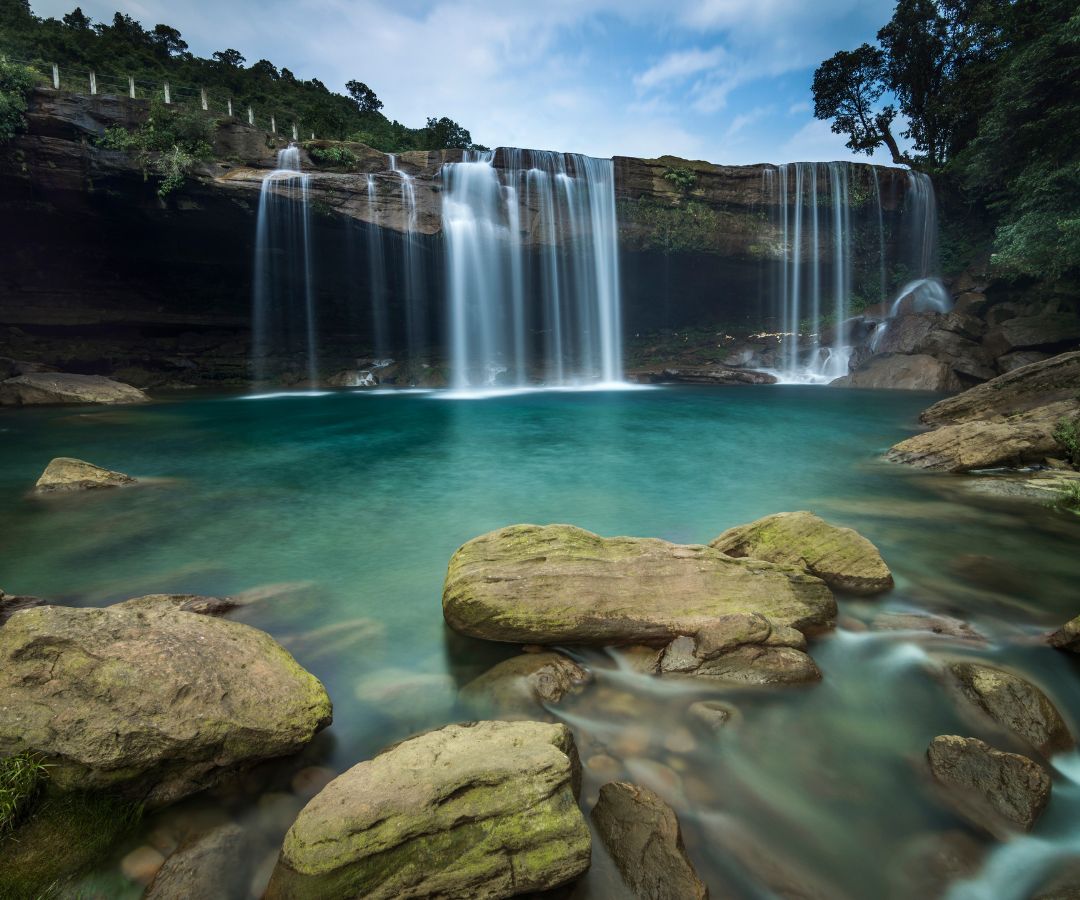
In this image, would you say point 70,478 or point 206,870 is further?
point 70,478

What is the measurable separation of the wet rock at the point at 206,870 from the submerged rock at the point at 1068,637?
16.7ft

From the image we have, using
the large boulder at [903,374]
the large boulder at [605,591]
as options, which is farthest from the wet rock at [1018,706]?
the large boulder at [903,374]

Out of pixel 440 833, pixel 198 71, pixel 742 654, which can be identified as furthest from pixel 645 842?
pixel 198 71

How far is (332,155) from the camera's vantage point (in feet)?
70.2

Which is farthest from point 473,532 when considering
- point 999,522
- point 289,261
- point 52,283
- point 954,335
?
point 52,283

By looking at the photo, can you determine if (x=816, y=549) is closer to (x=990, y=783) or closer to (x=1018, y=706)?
(x=1018, y=706)

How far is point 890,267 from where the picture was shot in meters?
29.0

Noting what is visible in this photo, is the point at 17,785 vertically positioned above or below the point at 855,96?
below

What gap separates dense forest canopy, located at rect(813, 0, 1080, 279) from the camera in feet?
52.6

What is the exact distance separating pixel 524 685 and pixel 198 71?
49.7 meters

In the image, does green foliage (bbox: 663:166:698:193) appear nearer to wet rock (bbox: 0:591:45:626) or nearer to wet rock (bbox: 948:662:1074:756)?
wet rock (bbox: 948:662:1074:756)

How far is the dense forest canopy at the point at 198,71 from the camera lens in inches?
1256

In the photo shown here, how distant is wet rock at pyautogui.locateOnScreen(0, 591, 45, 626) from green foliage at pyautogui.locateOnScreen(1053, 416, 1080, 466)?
493 inches

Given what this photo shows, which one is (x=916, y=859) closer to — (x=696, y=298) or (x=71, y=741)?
Answer: (x=71, y=741)
